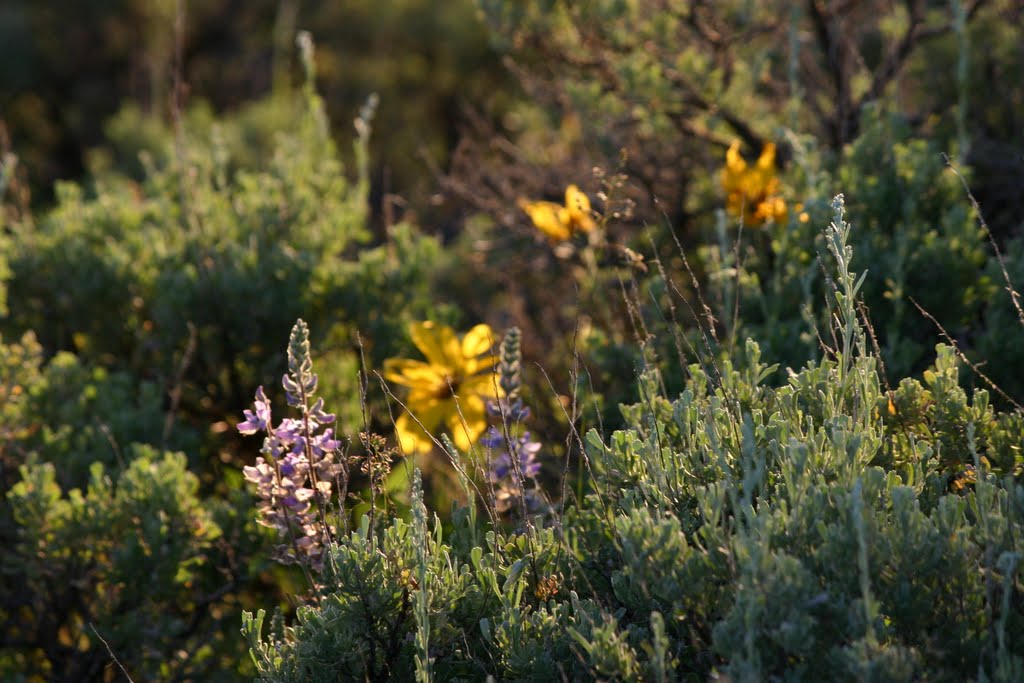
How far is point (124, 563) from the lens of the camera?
254cm

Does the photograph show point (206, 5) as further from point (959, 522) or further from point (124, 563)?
point (959, 522)

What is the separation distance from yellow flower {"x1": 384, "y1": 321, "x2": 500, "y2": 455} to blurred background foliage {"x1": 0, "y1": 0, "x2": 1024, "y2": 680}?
0.43 ft

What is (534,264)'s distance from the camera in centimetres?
394

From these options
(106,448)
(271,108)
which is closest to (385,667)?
(106,448)

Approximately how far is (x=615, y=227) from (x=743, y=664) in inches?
109

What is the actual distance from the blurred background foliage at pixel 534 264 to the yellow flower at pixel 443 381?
131 mm

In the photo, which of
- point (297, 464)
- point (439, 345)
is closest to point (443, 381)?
point (439, 345)

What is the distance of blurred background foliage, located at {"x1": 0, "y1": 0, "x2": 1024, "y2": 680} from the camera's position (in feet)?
8.59

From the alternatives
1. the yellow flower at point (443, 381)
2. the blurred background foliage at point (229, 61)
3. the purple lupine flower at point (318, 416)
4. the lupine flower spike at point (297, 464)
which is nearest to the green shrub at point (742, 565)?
the lupine flower spike at point (297, 464)

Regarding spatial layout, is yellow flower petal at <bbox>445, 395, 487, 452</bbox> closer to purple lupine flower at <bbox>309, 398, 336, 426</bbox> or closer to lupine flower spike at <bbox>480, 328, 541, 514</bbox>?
lupine flower spike at <bbox>480, 328, 541, 514</bbox>

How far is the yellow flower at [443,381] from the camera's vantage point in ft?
8.81

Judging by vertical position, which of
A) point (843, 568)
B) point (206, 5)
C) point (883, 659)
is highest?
point (206, 5)

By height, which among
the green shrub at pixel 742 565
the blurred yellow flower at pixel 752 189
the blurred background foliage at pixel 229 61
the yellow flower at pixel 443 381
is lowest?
the green shrub at pixel 742 565

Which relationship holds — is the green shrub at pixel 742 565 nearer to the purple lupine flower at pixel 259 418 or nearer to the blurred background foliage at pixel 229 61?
the purple lupine flower at pixel 259 418
